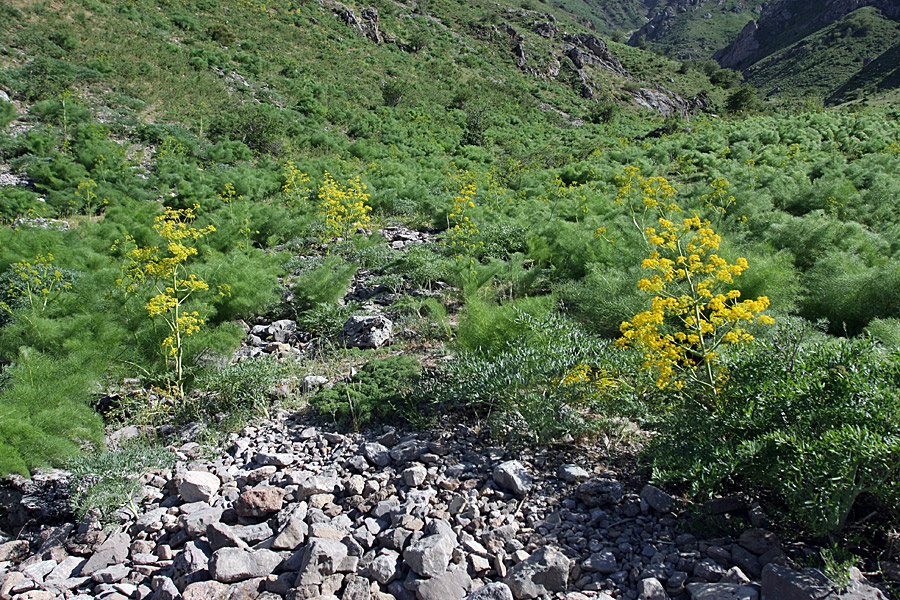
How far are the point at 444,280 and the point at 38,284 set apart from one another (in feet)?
16.4

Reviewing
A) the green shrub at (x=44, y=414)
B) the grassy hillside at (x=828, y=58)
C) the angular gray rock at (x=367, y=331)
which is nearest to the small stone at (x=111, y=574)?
the green shrub at (x=44, y=414)

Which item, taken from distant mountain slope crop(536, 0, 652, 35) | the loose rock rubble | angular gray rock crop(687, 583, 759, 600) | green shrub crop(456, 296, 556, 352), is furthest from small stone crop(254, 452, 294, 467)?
distant mountain slope crop(536, 0, 652, 35)

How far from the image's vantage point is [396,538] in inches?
112

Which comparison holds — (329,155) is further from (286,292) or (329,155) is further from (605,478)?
(605,478)

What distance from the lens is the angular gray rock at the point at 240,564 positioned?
8.77 feet

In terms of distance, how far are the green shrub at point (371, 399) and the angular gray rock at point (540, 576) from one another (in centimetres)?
173

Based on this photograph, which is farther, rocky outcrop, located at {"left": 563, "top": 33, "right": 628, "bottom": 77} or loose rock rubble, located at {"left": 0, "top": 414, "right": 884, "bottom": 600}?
rocky outcrop, located at {"left": 563, "top": 33, "right": 628, "bottom": 77}

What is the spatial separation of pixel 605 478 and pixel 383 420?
1.88 m

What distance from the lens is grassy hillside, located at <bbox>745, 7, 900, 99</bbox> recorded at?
59.8m

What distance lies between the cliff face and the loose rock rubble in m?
100

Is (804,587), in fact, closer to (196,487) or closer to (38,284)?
(196,487)

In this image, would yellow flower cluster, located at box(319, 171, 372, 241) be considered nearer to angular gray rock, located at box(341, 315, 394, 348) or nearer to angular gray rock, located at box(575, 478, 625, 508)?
angular gray rock, located at box(341, 315, 394, 348)

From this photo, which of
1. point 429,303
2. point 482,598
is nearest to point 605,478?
point 482,598

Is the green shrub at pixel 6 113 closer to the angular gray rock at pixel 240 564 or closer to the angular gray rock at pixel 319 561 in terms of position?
the angular gray rock at pixel 240 564
